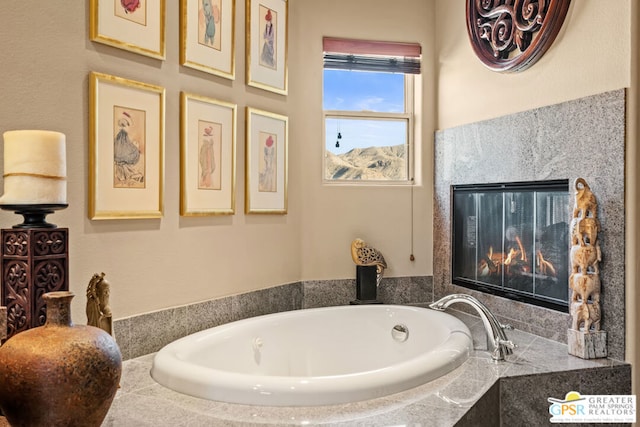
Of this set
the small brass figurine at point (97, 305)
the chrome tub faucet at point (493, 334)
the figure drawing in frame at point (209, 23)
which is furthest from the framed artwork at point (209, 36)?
the chrome tub faucet at point (493, 334)

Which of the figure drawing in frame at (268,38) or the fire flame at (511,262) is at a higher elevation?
the figure drawing in frame at (268,38)

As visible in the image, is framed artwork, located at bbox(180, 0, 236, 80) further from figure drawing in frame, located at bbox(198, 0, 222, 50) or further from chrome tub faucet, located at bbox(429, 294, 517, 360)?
chrome tub faucet, located at bbox(429, 294, 517, 360)

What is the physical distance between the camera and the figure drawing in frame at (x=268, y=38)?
10.1 ft

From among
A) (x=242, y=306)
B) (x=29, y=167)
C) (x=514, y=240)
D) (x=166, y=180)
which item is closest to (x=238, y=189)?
(x=166, y=180)

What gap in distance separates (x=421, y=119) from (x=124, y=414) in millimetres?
2660

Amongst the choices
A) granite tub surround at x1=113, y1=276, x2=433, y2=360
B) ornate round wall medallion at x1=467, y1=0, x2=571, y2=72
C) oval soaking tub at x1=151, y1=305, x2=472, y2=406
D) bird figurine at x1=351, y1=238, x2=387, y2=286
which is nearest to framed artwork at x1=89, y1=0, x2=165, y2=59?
granite tub surround at x1=113, y1=276, x2=433, y2=360

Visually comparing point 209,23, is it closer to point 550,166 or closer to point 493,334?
point 550,166

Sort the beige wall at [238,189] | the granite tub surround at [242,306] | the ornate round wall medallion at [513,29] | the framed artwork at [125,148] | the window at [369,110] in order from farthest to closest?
the window at [369,110]
the ornate round wall medallion at [513,29]
the granite tub surround at [242,306]
the framed artwork at [125,148]
the beige wall at [238,189]

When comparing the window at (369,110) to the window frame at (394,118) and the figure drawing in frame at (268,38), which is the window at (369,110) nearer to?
the window frame at (394,118)

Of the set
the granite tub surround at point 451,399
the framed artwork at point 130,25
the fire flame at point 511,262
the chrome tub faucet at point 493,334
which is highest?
the framed artwork at point 130,25

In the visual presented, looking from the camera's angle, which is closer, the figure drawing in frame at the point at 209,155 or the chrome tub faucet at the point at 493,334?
the chrome tub faucet at the point at 493,334

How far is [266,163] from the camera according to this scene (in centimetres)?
313

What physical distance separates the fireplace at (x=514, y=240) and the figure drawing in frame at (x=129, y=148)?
196 centimetres

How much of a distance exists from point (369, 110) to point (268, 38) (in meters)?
0.89
